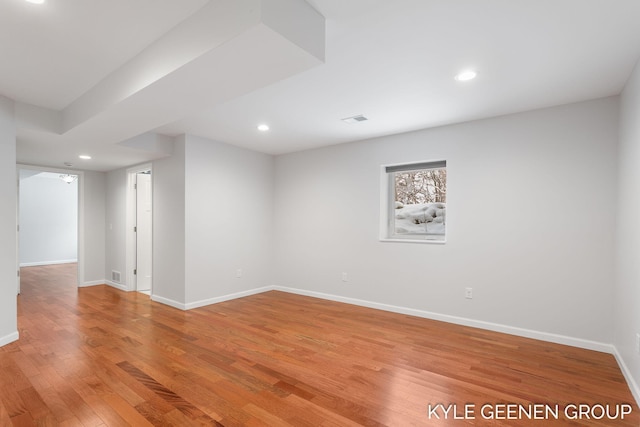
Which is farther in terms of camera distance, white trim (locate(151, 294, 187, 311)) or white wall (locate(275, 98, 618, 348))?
white trim (locate(151, 294, 187, 311))

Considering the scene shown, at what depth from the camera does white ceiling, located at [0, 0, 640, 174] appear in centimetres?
183

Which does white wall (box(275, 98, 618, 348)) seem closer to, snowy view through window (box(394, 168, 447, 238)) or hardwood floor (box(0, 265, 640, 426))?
snowy view through window (box(394, 168, 447, 238))

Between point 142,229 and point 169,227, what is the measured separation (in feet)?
4.91

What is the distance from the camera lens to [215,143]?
478 cm

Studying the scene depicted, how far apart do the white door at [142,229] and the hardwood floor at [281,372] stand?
163 cm

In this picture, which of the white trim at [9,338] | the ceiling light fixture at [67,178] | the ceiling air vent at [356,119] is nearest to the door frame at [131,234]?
the white trim at [9,338]

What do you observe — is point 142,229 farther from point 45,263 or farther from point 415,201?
point 45,263

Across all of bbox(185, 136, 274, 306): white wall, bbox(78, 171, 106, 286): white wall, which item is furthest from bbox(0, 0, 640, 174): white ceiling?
bbox(78, 171, 106, 286): white wall

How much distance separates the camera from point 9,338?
3.14 m

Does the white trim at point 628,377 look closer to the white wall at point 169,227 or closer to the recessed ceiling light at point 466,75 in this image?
the recessed ceiling light at point 466,75

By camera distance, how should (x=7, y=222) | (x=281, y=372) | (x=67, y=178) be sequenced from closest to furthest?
(x=281, y=372), (x=7, y=222), (x=67, y=178)

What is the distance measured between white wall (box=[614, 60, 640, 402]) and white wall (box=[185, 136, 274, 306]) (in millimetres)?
4509

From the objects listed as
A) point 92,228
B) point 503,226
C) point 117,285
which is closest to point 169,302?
point 117,285

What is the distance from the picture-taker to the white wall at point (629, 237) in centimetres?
229
